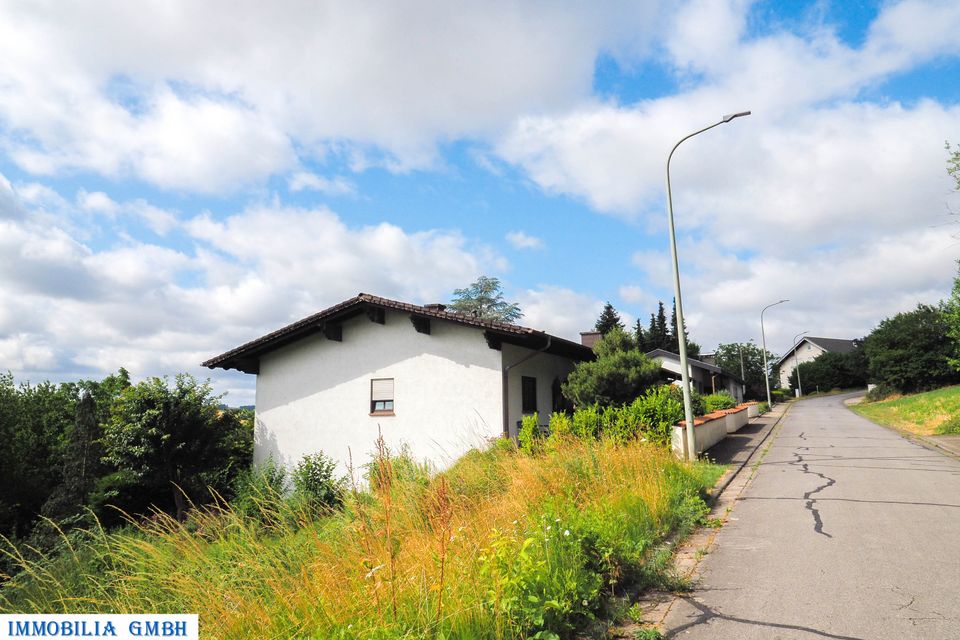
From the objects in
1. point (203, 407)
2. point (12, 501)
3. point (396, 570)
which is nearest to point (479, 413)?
point (203, 407)

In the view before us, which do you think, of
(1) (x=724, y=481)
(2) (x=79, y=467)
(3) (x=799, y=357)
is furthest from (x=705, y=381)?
(3) (x=799, y=357)

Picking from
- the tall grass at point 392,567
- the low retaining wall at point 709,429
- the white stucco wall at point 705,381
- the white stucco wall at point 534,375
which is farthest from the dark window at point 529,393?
the white stucco wall at point 705,381

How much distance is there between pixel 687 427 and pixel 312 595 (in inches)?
403

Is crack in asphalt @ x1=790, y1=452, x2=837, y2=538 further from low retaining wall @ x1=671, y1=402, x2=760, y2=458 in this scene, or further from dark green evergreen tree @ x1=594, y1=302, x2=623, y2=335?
dark green evergreen tree @ x1=594, y1=302, x2=623, y2=335

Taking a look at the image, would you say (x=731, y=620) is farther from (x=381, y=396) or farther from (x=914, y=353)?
(x=914, y=353)

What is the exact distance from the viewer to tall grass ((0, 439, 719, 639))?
363 cm

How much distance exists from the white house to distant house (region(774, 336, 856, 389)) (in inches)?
3278

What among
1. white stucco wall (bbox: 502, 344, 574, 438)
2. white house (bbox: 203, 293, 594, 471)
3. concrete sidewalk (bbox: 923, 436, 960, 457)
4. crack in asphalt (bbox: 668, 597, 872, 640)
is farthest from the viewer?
white stucco wall (bbox: 502, 344, 574, 438)

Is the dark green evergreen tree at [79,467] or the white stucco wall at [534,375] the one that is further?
the dark green evergreen tree at [79,467]

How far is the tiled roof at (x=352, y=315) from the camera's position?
49.8 ft

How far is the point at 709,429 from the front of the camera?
16.6m

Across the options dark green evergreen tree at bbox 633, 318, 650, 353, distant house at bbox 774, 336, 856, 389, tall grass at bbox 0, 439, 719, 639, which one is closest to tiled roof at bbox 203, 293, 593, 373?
tall grass at bbox 0, 439, 719, 639

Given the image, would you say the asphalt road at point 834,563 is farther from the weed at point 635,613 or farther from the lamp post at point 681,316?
the lamp post at point 681,316

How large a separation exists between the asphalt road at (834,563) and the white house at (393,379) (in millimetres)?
7231
